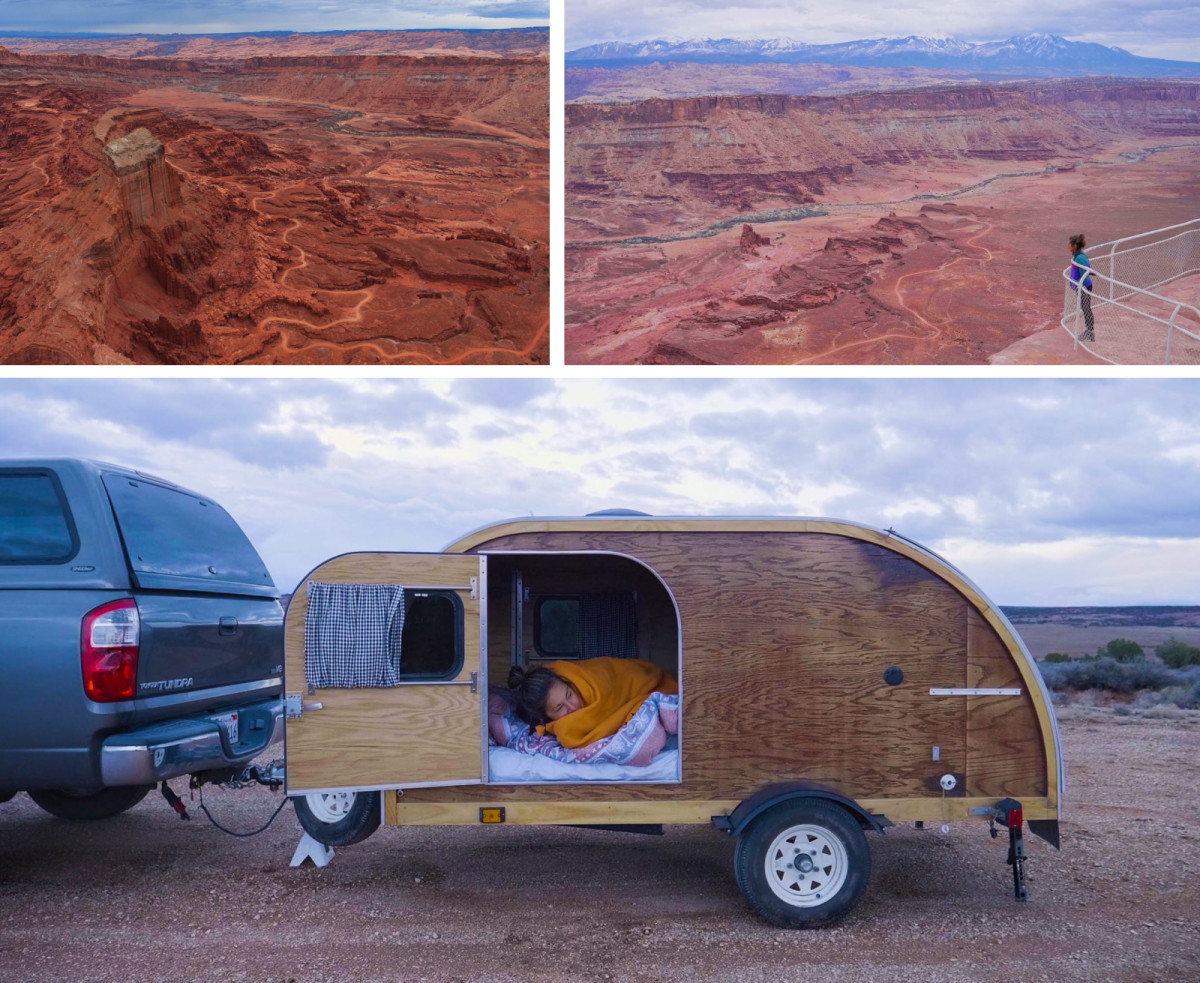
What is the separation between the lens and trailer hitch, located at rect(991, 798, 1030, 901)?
18.9ft

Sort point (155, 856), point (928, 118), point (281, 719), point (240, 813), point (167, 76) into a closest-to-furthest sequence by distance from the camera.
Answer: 1. point (281, 719)
2. point (155, 856)
3. point (240, 813)
4. point (167, 76)
5. point (928, 118)

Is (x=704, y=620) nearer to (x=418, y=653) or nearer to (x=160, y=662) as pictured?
(x=418, y=653)

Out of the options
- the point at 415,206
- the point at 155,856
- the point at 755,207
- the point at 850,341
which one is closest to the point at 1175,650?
the point at 850,341

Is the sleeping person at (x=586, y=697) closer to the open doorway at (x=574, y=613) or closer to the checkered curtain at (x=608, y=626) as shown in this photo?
the open doorway at (x=574, y=613)

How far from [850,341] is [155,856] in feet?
51.4

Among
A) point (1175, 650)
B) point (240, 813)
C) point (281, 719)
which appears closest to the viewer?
point (281, 719)

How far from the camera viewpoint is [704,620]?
19.5 ft

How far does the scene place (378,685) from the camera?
5758mm

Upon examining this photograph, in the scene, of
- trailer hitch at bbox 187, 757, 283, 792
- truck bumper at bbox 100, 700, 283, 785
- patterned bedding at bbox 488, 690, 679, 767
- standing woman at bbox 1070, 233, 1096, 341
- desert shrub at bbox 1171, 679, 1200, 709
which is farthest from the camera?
standing woman at bbox 1070, 233, 1096, 341

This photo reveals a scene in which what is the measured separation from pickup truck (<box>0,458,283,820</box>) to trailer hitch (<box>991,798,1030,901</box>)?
4.31 meters

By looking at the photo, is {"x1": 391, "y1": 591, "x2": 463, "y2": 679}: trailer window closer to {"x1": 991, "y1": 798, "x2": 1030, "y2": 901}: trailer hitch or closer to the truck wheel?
the truck wheel

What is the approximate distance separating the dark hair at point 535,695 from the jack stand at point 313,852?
1452mm

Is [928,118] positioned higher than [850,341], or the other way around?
[928,118]

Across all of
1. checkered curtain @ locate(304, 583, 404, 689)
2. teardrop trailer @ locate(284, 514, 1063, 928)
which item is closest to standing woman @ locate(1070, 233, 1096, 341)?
teardrop trailer @ locate(284, 514, 1063, 928)
